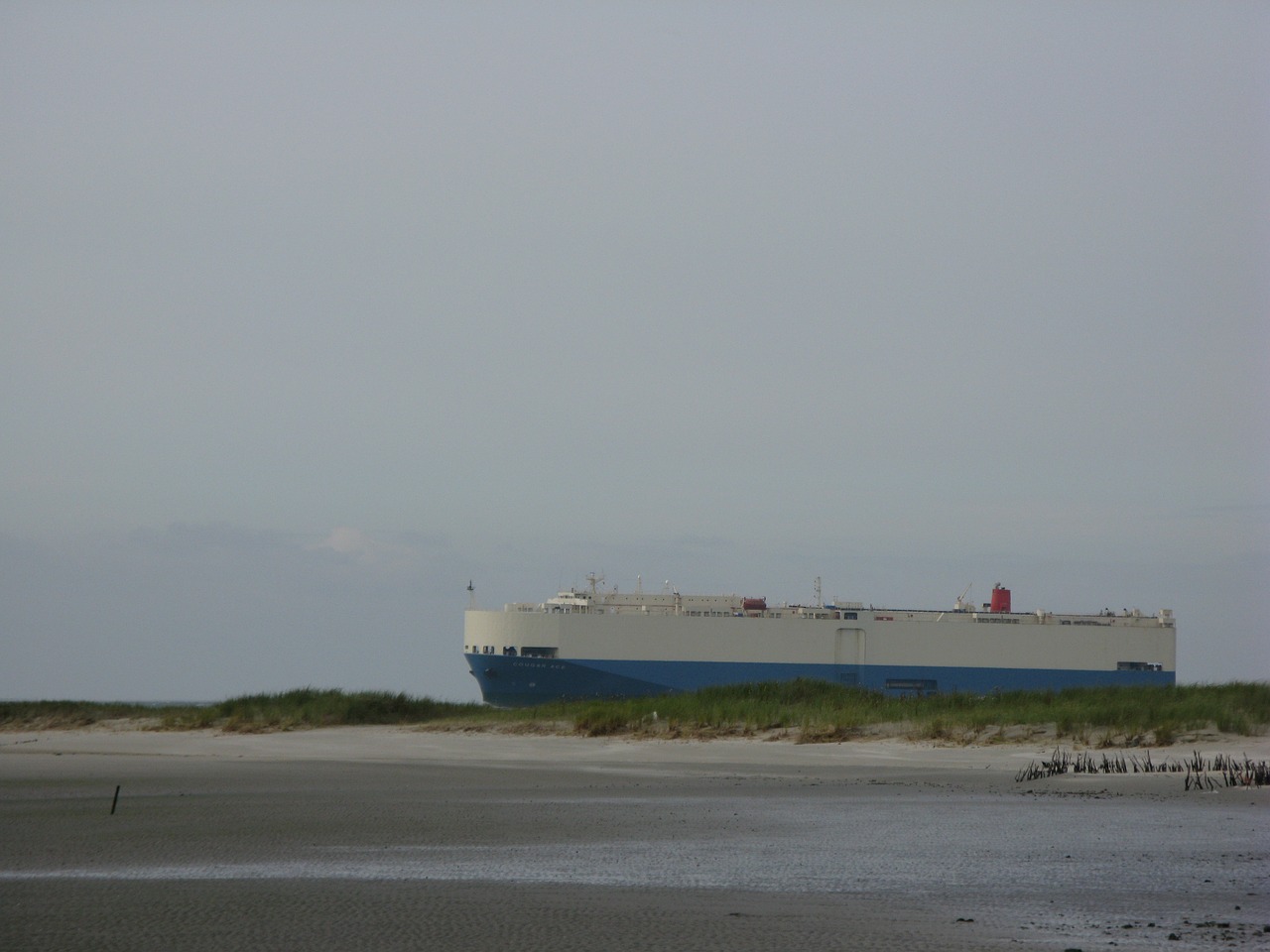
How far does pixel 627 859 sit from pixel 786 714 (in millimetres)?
12641

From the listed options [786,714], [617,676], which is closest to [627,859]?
[786,714]

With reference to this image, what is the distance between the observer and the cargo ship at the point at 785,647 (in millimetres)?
46344

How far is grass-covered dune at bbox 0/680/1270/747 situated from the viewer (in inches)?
731

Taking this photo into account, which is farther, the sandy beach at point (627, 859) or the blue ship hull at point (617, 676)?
the blue ship hull at point (617, 676)

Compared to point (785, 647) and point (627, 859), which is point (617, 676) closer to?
point (785, 647)

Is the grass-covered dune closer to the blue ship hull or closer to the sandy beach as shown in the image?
the sandy beach

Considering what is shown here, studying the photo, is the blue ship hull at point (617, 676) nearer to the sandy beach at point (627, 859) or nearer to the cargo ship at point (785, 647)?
the cargo ship at point (785, 647)

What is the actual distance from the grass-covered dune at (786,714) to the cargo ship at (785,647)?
66.3 ft

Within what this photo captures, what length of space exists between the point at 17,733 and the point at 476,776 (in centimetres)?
1228

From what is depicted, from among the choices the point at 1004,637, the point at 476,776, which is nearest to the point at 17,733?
the point at 476,776

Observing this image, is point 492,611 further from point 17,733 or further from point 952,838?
point 952,838

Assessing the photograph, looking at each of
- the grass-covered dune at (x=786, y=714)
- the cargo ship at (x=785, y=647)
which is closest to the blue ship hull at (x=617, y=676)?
the cargo ship at (x=785, y=647)

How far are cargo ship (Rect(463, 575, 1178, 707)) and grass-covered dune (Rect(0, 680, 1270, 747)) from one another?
2022cm

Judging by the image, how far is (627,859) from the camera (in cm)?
855
